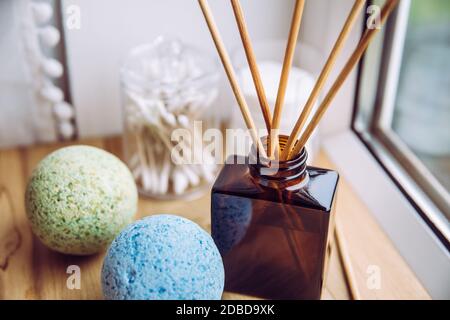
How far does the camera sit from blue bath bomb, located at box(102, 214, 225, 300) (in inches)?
15.3

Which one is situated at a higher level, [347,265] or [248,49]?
[248,49]

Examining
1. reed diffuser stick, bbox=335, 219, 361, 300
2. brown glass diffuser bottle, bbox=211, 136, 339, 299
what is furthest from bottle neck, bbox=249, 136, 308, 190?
reed diffuser stick, bbox=335, 219, 361, 300

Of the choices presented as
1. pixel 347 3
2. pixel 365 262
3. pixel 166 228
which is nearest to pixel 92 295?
pixel 166 228

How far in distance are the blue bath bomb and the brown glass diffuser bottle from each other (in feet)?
0.17

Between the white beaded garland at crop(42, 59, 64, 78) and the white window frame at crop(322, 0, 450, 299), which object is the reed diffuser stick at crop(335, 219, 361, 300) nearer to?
the white window frame at crop(322, 0, 450, 299)

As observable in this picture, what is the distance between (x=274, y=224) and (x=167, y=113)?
0.17 metres

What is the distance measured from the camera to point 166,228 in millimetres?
409

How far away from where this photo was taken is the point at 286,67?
392 mm

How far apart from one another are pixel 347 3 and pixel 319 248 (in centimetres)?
29

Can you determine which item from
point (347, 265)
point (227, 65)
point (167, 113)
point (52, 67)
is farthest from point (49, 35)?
point (347, 265)

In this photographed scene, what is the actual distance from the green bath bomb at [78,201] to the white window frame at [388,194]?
25 cm

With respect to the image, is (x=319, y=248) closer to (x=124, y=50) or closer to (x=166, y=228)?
(x=166, y=228)

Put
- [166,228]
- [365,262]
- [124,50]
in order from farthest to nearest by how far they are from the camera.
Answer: [124,50] → [365,262] → [166,228]

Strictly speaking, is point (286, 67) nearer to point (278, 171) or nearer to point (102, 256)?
point (278, 171)
